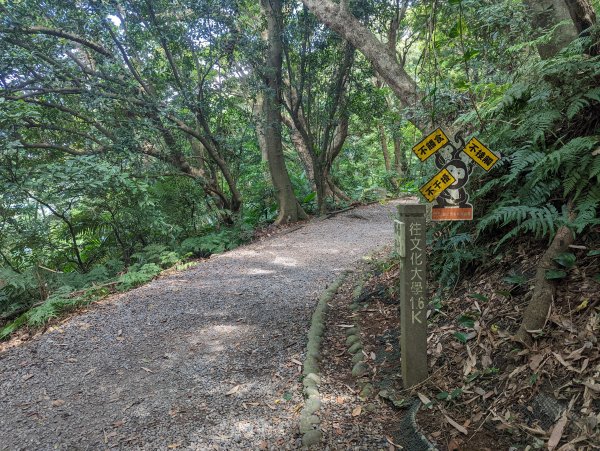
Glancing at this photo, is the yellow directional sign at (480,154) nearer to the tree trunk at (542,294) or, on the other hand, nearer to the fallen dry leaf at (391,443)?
the tree trunk at (542,294)

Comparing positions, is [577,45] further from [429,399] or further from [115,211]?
[115,211]

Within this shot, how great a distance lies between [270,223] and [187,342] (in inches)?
306

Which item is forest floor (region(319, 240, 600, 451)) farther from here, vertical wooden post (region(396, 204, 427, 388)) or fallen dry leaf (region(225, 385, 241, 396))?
fallen dry leaf (region(225, 385, 241, 396))

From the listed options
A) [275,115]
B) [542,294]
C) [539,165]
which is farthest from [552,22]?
[275,115]

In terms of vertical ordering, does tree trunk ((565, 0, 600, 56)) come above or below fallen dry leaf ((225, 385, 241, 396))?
above

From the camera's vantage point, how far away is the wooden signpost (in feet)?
9.31

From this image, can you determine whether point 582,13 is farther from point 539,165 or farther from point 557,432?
point 557,432

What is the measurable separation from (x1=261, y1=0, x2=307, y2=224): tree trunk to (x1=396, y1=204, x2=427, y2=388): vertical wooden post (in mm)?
7771

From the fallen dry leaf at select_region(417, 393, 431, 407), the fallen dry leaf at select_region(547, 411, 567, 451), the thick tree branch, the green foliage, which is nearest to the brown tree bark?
the fallen dry leaf at select_region(547, 411, 567, 451)

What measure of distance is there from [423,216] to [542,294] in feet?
3.11

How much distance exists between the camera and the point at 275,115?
1090 centimetres

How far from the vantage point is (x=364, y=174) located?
19.7 meters

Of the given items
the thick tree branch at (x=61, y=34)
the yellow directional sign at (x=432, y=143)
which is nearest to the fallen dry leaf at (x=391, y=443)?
the yellow directional sign at (x=432, y=143)

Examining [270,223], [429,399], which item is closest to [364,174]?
[270,223]
